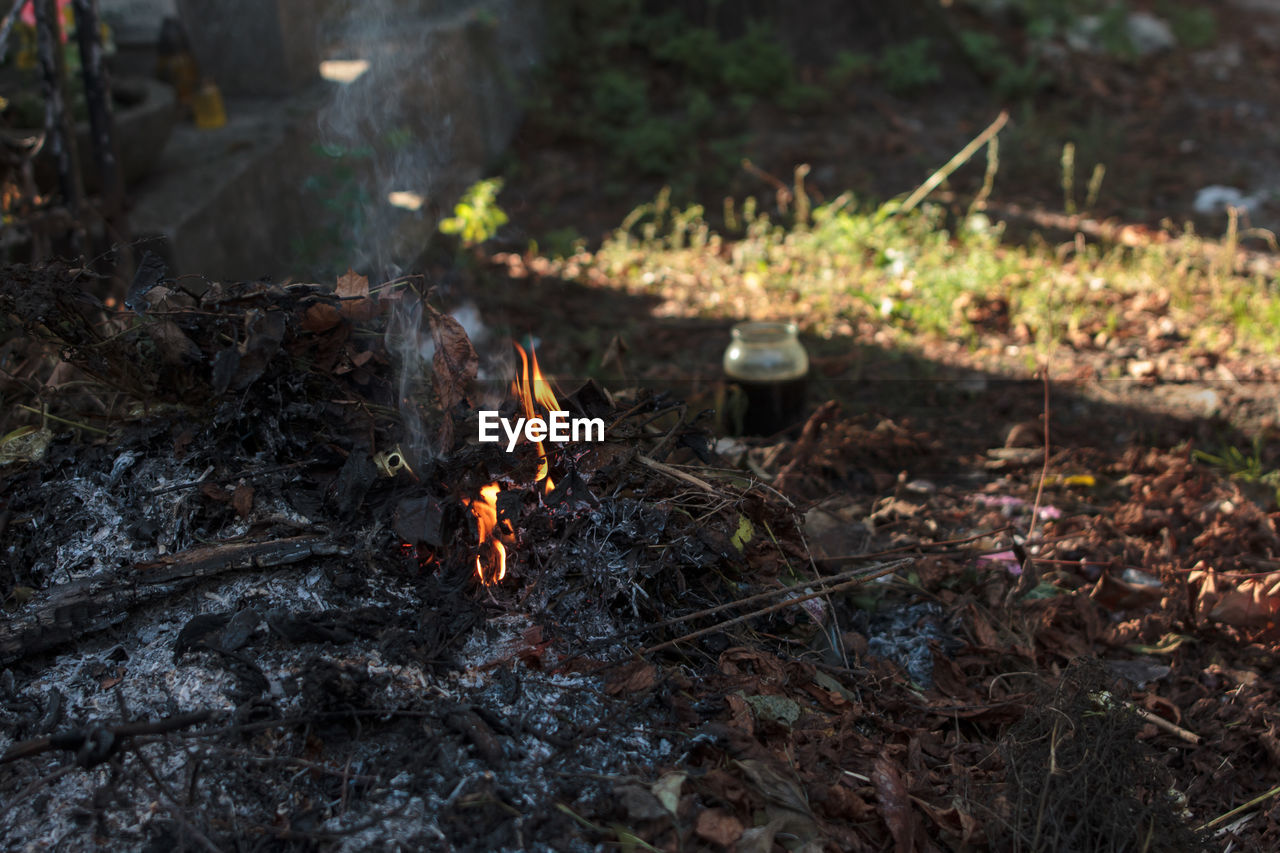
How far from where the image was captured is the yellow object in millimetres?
5266

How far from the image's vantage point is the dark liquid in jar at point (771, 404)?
13.0 feet

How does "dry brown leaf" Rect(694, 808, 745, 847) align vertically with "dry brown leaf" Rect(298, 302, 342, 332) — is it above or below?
below

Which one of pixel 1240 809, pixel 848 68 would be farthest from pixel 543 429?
pixel 848 68

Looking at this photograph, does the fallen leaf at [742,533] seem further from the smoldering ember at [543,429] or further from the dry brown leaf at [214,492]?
the dry brown leaf at [214,492]

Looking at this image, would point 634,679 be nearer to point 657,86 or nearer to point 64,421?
point 64,421

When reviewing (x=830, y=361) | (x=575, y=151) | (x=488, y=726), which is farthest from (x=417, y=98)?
(x=488, y=726)

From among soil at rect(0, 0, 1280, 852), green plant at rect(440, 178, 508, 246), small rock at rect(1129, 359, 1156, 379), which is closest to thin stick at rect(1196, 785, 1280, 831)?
soil at rect(0, 0, 1280, 852)

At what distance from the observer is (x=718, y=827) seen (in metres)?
1.73

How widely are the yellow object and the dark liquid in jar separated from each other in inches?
132

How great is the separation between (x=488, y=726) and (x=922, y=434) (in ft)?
8.43

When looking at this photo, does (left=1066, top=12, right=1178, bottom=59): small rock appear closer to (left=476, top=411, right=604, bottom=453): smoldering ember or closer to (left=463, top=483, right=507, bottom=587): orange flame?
(left=476, top=411, right=604, bottom=453): smoldering ember

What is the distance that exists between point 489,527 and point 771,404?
77.8 inches

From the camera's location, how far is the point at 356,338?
2.55 meters

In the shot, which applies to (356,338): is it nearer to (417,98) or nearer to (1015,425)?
(1015,425)
